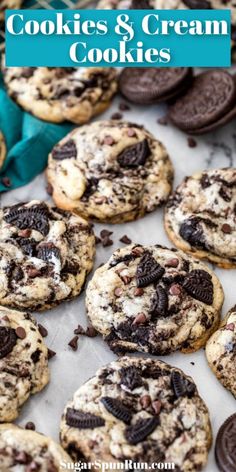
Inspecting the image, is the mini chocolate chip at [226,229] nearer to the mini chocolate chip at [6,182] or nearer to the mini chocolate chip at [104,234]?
the mini chocolate chip at [104,234]

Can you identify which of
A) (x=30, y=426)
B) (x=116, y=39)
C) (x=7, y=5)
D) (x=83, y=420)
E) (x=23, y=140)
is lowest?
(x=30, y=426)

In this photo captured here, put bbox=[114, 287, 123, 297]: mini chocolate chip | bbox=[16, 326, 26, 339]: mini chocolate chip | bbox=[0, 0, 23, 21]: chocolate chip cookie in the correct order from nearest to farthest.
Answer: bbox=[16, 326, 26, 339]: mini chocolate chip, bbox=[114, 287, 123, 297]: mini chocolate chip, bbox=[0, 0, 23, 21]: chocolate chip cookie

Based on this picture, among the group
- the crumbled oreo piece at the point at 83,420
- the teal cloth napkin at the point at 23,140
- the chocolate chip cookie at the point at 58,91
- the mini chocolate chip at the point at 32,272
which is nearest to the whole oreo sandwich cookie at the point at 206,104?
the chocolate chip cookie at the point at 58,91

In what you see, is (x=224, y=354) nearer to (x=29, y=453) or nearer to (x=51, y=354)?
(x=51, y=354)

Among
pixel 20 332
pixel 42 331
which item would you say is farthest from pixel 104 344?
pixel 20 332

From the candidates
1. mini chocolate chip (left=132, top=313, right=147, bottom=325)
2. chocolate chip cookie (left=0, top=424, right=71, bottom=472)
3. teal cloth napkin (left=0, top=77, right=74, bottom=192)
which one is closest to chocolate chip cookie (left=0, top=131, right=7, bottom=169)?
teal cloth napkin (left=0, top=77, right=74, bottom=192)

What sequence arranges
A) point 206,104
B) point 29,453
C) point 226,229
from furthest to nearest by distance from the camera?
point 206,104, point 226,229, point 29,453

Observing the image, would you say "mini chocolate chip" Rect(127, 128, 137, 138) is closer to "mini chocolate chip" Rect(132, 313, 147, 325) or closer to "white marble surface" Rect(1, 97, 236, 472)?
Answer: "white marble surface" Rect(1, 97, 236, 472)

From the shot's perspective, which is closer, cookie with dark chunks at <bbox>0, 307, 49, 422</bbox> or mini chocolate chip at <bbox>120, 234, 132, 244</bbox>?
cookie with dark chunks at <bbox>0, 307, 49, 422</bbox>
